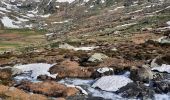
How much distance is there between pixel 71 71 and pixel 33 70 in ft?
21.9

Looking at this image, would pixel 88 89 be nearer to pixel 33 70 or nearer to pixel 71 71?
pixel 71 71

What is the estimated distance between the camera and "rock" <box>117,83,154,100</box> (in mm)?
41569

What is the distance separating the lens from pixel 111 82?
46656 millimetres

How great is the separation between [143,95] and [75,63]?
65.0ft

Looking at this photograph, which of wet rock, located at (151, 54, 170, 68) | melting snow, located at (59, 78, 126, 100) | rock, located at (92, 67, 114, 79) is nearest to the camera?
melting snow, located at (59, 78, 126, 100)

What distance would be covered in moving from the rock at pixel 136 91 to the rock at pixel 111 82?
3.92 feet

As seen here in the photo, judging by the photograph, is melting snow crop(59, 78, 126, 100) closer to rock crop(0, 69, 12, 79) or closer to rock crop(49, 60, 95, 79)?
rock crop(49, 60, 95, 79)

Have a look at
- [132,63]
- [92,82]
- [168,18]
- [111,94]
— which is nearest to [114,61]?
[132,63]

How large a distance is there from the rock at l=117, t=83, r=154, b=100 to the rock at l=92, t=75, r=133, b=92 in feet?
3.92

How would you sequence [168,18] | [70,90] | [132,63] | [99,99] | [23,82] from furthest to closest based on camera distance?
[168,18] < [132,63] < [23,82] < [70,90] < [99,99]

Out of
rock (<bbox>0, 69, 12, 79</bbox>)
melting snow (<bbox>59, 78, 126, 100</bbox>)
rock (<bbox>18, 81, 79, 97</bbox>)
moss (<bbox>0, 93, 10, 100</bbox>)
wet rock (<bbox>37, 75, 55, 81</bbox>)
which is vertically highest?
moss (<bbox>0, 93, 10, 100</bbox>)

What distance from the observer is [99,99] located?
41.1 m

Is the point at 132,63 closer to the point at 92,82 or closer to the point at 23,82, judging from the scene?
the point at 92,82

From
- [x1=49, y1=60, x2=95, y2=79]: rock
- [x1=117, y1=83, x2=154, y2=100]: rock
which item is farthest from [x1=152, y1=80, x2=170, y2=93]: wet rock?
[x1=49, y1=60, x2=95, y2=79]: rock
